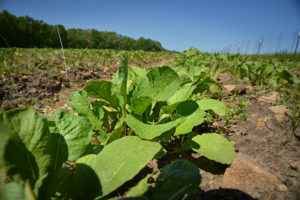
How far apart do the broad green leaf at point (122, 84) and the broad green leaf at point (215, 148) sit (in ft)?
1.76

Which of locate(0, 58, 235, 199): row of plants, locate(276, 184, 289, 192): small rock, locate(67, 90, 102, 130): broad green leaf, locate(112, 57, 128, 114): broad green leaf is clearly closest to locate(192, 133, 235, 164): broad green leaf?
locate(0, 58, 235, 199): row of plants

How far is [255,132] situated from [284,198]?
0.62m

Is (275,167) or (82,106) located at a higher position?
(82,106)

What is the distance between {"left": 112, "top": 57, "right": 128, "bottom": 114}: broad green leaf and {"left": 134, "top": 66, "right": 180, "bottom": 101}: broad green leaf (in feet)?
0.40

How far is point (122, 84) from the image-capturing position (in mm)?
1015

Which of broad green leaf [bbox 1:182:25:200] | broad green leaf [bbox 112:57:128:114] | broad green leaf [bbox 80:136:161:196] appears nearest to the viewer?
broad green leaf [bbox 1:182:25:200]

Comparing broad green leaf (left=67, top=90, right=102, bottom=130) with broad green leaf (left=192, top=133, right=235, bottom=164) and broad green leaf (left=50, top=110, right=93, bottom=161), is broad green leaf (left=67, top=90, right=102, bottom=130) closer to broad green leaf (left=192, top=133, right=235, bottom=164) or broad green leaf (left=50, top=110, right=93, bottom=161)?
broad green leaf (left=50, top=110, right=93, bottom=161)

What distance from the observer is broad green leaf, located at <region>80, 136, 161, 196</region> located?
74cm

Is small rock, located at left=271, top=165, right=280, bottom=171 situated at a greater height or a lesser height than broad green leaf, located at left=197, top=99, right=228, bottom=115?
lesser

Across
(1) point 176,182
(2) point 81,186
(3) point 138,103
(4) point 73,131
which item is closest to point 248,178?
(1) point 176,182

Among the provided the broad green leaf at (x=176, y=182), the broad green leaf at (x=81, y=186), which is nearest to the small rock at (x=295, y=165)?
the broad green leaf at (x=176, y=182)

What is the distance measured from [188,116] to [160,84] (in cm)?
29

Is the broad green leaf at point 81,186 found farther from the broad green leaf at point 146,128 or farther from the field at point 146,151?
the broad green leaf at point 146,128

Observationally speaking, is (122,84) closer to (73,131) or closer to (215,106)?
(73,131)
